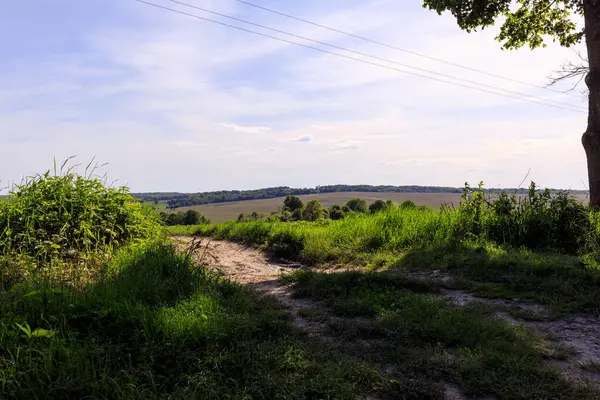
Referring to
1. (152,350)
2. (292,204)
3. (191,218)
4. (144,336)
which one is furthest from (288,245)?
(191,218)

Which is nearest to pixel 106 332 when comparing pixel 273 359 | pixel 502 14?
pixel 273 359

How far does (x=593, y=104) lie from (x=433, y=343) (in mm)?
8961

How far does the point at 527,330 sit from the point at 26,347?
431cm

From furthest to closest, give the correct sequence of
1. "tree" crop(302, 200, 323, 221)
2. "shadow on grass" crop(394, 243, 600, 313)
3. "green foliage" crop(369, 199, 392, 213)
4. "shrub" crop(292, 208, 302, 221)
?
"tree" crop(302, 200, 323, 221)
"shrub" crop(292, 208, 302, 221)
"green foliage" crop(369, 199, 392, 213)
"shadow on grass" crop(394, 243, 600, 313)

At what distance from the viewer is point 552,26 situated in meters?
12.3

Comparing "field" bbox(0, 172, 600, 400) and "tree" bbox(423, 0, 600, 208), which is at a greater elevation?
"tree" bbox(423, 0, 600, 208)

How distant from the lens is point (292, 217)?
15281 millimetres

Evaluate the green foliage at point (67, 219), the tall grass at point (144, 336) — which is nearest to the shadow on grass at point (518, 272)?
the tall grass at point (144, 336)

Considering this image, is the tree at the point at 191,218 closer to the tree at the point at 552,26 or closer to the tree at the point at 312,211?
the tree at the point at 312,211

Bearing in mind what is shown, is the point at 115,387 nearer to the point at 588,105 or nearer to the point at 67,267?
the point at 67,267

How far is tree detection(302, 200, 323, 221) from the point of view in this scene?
51.4 ft

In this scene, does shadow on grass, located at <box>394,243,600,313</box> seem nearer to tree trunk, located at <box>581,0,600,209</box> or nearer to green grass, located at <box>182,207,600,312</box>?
green grass, located at <box>182,207,600,312</box>

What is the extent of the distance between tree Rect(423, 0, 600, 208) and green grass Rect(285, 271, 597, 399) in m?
6.95

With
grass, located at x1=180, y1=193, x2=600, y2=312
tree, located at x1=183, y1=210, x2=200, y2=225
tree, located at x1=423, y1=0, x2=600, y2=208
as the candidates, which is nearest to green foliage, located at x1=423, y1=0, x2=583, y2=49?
tree, located at x1=423, y1=0, x2=600, y2=208
